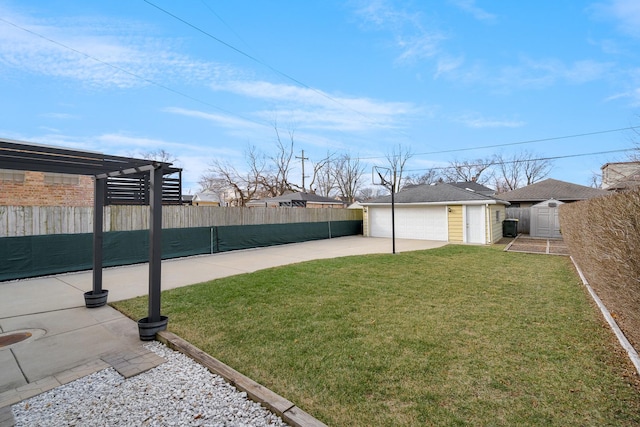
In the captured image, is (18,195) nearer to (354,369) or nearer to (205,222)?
(205,222)

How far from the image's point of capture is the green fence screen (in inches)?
263

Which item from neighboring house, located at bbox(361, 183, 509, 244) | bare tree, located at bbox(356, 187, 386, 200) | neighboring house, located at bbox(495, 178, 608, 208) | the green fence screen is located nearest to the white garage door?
neighboring house, located at bbox(361, 183, 509, 244)

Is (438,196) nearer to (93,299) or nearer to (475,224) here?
(475,224)

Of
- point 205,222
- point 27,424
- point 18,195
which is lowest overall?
point 27,424

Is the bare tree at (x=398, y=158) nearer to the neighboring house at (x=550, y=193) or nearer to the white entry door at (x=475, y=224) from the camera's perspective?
the neighboring house at (x=550, y=193)

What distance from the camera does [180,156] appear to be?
27656 millimetres

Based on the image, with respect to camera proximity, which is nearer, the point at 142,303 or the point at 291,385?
the point at 291,385

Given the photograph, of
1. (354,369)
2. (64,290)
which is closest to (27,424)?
(354,369)

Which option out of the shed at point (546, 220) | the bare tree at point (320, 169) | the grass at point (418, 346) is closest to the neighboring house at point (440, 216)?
the shed at point (546, 220)

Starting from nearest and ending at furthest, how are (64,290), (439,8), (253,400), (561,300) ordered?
(253,400) < (561,300) < (64,290) < (439,8)

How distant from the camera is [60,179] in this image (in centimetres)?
1037

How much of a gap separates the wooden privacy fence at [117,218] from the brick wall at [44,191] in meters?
3.02

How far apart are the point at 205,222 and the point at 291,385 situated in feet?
29.4

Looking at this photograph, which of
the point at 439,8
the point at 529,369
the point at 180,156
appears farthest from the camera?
the point at 180,156
